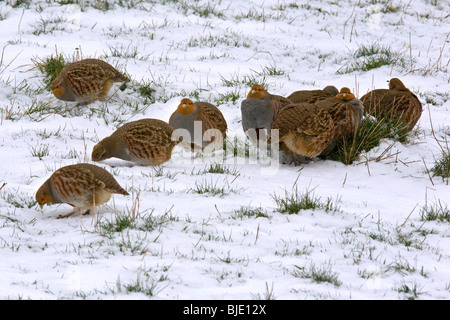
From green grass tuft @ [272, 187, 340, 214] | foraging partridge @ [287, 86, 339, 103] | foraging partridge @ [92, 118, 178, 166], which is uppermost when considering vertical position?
foraging partridge @ [287, 86, 339, 103]

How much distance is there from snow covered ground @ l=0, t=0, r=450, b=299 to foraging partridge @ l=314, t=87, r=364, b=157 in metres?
0.33

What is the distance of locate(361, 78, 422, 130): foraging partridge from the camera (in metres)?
7.34

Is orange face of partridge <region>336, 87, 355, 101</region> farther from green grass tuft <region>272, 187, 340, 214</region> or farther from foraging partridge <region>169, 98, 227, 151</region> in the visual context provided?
green grass tuft <region>272, 187, 340, 214</region>

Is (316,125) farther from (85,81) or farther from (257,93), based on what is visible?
(85,81)

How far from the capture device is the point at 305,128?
6.36 metres

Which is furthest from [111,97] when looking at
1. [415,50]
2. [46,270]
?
[415,50]

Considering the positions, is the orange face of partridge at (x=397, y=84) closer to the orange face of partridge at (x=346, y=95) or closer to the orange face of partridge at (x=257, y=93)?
the orange face of partridge at (x=346, y=95)

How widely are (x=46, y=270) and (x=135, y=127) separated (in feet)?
9.16

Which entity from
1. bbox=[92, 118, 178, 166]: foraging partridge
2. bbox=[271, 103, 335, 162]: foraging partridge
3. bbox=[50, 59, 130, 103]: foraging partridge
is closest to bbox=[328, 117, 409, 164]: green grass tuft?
bbox=[271, 103, 335, 162]: foraging partridge

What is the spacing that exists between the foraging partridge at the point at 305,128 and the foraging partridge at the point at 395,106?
1.04m

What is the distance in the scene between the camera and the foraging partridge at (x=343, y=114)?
6.71 metres

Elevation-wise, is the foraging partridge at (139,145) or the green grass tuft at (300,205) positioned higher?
the foraging partridge at (139,145)

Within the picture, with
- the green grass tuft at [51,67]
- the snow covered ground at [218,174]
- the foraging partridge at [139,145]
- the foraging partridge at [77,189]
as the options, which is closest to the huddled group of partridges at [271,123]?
the foraging partridge at [139,145]

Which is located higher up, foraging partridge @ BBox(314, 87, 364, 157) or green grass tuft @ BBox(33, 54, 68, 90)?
green grass tuft @ BBox(33, 54, 68, 90)
